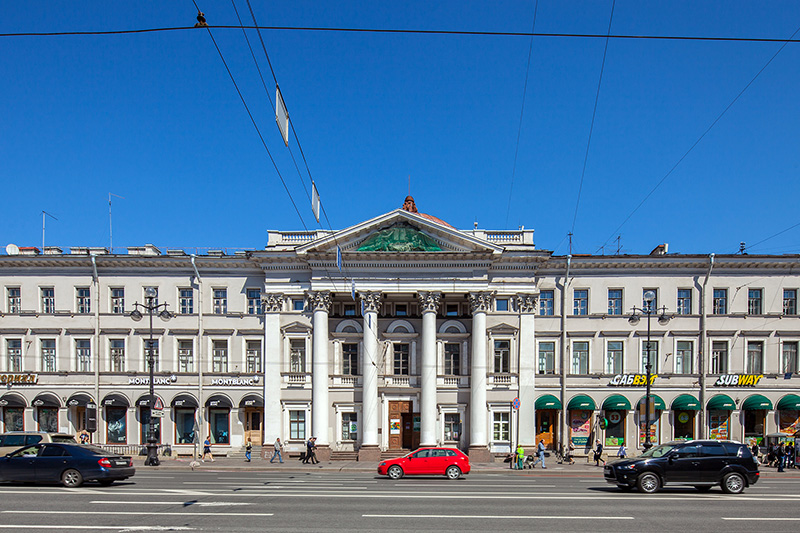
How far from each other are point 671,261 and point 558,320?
8.09 metres

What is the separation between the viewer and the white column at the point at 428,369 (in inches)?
1513

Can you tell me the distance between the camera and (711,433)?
39.1 metres

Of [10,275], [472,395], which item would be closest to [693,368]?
[472,395]

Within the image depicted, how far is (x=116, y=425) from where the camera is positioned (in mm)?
40125

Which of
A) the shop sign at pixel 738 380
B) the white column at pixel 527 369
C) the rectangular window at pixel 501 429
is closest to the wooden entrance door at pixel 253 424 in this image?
the rectangular window at pixel 501 429

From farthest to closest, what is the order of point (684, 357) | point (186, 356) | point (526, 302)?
1. point (186, 356)
2. point (526, 302)
3. point (684, 357)

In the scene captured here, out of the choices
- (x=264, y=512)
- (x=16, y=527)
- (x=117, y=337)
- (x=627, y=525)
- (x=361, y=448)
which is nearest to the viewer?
(x=16, y=527)

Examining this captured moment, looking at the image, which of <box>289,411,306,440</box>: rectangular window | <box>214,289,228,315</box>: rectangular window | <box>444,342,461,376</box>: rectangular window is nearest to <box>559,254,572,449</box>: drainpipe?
<box>444,342,461,376</box>: rectangular window

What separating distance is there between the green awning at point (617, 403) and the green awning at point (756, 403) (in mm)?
7350

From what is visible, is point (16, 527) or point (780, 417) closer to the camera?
point (16, 527)

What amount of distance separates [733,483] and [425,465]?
11664 mm

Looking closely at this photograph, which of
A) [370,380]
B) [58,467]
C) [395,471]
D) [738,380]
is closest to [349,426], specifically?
[370,380]

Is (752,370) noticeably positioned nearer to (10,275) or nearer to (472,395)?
(472,395)

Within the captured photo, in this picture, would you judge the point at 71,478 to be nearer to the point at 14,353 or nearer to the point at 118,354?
the point at 118,354
